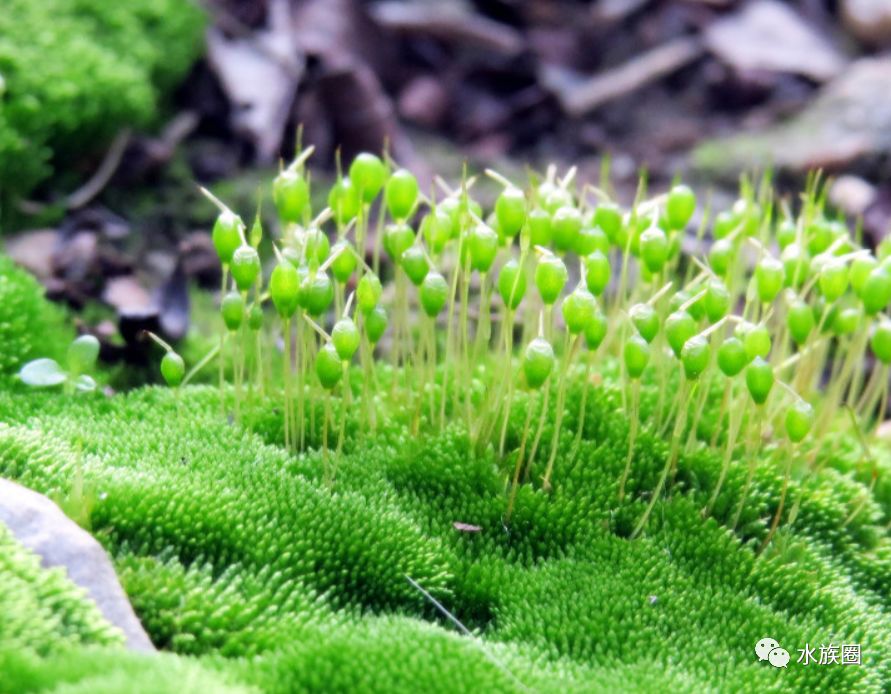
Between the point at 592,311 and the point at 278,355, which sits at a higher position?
the point at 592,311

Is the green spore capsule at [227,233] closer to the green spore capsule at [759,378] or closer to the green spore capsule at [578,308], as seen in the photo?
the green spore capsule at [578,308]

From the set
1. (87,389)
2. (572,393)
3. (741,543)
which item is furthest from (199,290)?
(741,543)

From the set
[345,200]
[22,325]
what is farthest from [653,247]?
[22,325]

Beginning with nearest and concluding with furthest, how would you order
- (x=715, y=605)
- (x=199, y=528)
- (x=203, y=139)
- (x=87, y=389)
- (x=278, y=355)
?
(x=199, y=528) < (x=715, y=605) < (x=87, y=389) < (x=278, y=355) < (x=203, y=139)

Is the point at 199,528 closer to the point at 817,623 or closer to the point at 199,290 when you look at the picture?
the point at 817,623

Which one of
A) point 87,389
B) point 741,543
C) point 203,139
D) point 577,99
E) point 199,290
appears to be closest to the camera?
point 741,543

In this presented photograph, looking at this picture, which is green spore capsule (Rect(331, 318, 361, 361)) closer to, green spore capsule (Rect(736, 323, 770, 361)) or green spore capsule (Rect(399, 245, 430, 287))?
green spore capsule (Rect(399, 245, 430, 287))
